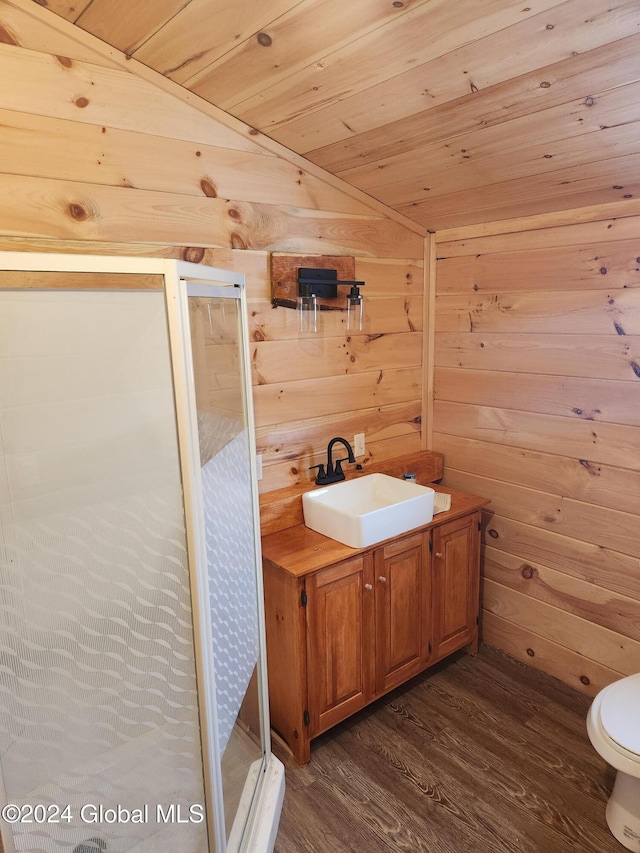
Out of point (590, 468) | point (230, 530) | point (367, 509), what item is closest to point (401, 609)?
point (367, 509)

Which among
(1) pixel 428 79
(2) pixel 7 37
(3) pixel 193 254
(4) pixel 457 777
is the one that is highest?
(2) pixel 7 37

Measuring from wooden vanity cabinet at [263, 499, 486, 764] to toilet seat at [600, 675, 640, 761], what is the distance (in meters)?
0.76

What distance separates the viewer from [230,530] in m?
1.48

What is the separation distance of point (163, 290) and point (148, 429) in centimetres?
28

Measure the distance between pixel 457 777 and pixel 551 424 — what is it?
1.40 m

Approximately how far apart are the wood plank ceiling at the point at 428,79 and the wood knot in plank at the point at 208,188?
0.26m

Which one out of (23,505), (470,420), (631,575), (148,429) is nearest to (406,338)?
(470,420)

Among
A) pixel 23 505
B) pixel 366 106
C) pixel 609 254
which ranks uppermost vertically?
pixel 366 106

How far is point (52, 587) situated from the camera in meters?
1.07

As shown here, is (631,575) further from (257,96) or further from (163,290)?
(257,96)

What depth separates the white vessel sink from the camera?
2117 mm

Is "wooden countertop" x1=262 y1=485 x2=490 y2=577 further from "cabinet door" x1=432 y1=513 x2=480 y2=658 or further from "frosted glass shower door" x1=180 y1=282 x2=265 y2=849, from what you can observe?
"frosted glass shower door" x1=180 y1=282 x2=265 y2=849

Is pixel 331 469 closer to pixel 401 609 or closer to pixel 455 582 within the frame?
pixel 401 609

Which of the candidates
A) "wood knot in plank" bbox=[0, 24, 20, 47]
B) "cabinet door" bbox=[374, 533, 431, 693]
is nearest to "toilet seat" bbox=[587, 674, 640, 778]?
"cabinet door" bbox=[374, 533, 431, 693]
